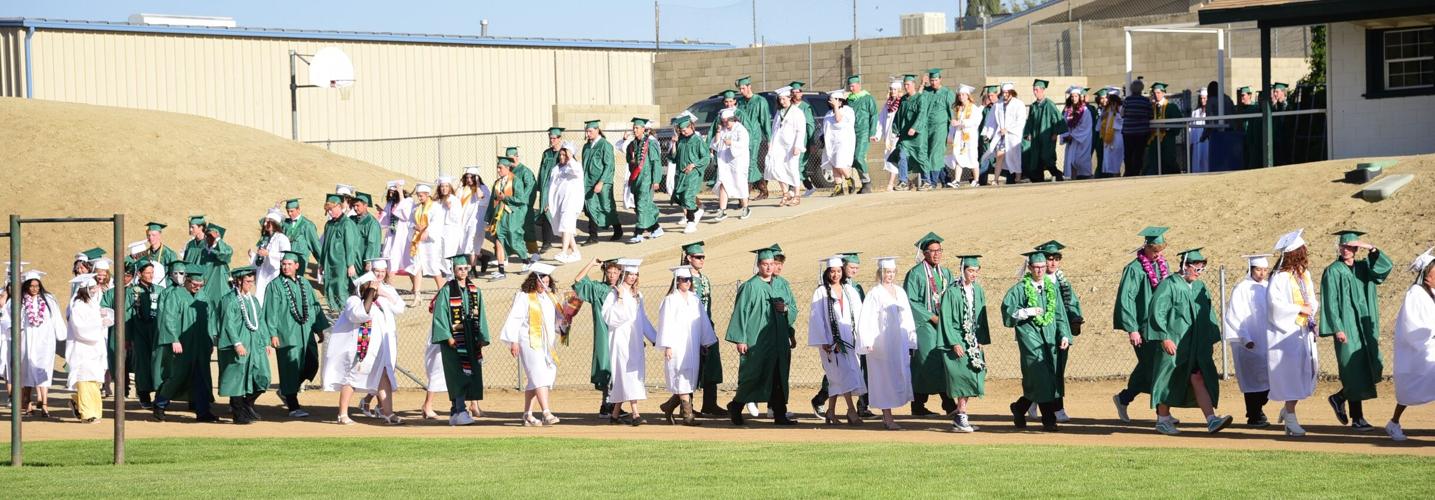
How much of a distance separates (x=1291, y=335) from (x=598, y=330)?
661 cm

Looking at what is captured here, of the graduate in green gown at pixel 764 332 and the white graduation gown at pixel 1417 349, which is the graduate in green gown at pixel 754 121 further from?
the white graduation gown at pixel 1417 349

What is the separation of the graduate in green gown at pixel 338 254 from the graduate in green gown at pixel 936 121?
336 inches

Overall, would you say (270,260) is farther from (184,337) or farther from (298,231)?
(184,337)

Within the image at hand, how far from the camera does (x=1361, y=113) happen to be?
80.2ft

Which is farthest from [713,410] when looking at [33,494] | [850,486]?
[33,494]

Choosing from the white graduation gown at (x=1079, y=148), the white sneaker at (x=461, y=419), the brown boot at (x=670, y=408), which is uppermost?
the white graduation gown at (x=1079, y=148)

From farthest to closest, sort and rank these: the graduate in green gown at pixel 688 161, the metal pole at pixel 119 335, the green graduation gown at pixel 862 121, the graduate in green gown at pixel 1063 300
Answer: the green graduation gown at pixel 862 121, the graduate in green gown at pixel 688 161, the graduate in green gown at pixel 1063 300, the metal pole at pixel 119 335

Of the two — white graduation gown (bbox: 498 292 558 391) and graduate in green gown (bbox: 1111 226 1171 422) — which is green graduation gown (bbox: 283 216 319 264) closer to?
white graduation gown (bbox: 498 292 558 391)

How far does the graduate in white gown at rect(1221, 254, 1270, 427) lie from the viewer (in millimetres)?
14664

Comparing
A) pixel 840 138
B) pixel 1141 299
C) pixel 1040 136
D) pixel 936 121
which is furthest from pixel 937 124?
pixel 1141 299

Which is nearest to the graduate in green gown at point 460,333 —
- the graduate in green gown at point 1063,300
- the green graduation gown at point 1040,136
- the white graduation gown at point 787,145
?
the graduate in green gown at point 1063,300

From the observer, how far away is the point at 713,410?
17156mm

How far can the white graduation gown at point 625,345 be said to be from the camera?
1664 centimetres

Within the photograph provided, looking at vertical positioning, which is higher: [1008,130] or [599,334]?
[1008,130]
